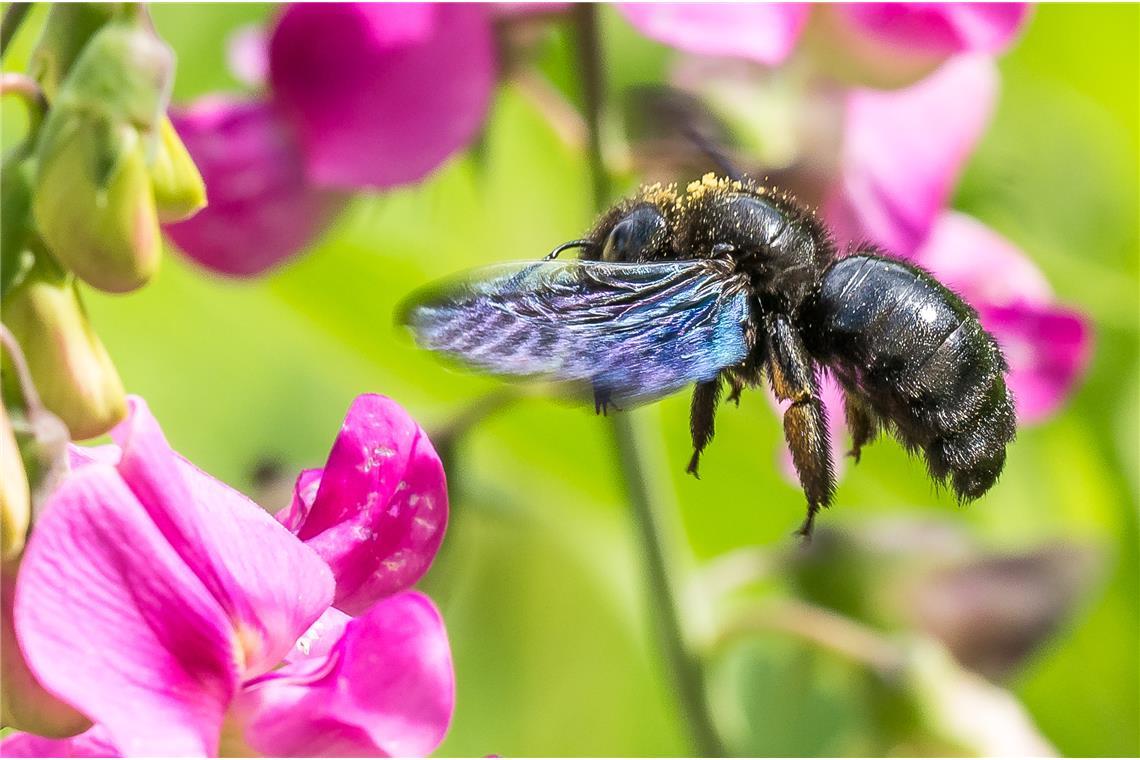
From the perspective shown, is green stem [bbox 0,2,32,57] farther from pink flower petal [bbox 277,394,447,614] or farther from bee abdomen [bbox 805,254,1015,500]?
bee abdomen [bbox 805,254,1015,500]

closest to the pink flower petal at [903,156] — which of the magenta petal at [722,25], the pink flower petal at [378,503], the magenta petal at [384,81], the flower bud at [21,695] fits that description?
the magenta petal at [722,25]

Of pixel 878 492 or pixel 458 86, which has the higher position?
pixel 458 86

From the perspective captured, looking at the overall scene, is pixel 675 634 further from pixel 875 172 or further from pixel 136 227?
pixel 136 227

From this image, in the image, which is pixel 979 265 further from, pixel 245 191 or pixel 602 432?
pixel 245 191

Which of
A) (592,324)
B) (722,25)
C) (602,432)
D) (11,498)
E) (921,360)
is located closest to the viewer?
(11,498)

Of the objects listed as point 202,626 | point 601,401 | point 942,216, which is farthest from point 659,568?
point 202,626

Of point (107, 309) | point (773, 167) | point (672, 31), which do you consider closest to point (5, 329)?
point (672, 31)
